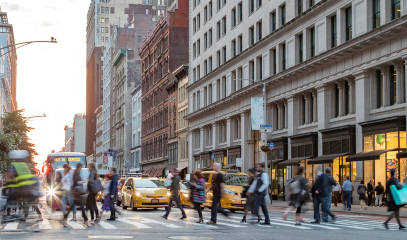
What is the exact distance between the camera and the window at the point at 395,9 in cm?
3499

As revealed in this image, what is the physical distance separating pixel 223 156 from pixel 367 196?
27.5m

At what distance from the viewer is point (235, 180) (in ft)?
101

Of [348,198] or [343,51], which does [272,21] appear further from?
[348,198]

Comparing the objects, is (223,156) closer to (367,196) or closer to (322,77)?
(322,77)

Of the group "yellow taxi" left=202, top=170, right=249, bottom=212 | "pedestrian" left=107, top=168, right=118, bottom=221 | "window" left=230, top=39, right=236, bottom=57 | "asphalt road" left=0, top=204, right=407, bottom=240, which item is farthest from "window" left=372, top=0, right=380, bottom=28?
"window" left=230, top=39, right=236, bottom=57

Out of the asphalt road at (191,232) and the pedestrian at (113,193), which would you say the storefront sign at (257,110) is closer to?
the pedestrian at (113,193)

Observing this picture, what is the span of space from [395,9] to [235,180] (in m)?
12.9

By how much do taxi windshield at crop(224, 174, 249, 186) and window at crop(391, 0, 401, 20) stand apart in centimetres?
1210

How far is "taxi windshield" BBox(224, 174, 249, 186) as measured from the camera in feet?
99.8

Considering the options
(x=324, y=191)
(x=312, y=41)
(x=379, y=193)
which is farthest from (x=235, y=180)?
(x=312, y=41)

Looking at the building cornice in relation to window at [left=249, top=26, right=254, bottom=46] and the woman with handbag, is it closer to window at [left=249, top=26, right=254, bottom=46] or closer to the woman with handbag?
window at [left=249, top=26, right=254, bottom=46]

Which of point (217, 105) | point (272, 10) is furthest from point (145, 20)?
point (272, 10)

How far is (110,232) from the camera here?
17.9m

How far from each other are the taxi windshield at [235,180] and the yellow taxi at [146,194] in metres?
3.18
